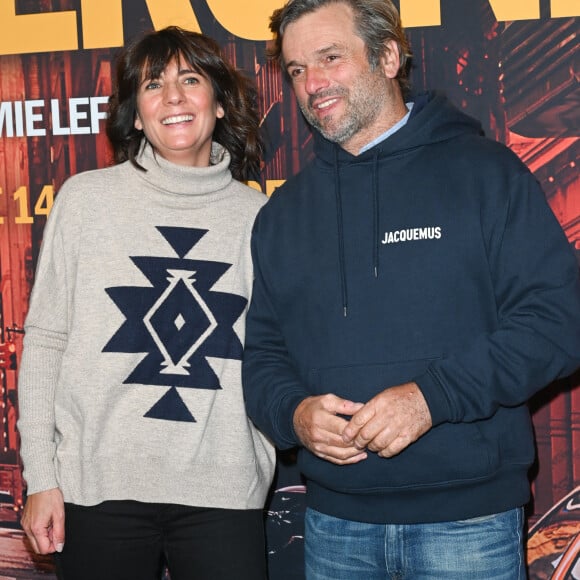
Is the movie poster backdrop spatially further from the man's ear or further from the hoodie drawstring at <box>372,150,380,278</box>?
the hoodie drawstring at <box>372,150,380,278</box>

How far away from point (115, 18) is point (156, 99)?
60 cm

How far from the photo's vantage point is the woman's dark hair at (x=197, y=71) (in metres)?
1.98

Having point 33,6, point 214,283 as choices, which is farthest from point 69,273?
point 33,6

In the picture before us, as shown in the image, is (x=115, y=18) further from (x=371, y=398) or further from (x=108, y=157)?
(x=371, y=398)

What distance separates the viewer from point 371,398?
1.61 meters

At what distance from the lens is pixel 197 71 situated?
78.4 inches

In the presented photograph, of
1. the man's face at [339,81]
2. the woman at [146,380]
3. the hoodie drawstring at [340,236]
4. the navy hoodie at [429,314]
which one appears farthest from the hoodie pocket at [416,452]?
the man's face at [339,81]

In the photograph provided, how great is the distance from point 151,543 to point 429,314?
0.78 m

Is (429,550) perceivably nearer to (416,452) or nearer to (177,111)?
(416,452)

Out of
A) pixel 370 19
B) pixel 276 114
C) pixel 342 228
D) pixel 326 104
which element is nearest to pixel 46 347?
pixel 342 228

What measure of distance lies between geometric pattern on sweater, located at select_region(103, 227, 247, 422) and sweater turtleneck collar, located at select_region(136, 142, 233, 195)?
125mm

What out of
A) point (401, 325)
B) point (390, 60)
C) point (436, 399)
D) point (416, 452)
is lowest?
point (416, 452)

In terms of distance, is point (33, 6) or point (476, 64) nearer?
point (476, 64)

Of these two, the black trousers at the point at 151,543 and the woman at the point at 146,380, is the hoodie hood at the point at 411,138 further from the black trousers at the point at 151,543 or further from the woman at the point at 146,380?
the black trousers at the point at 151,543
